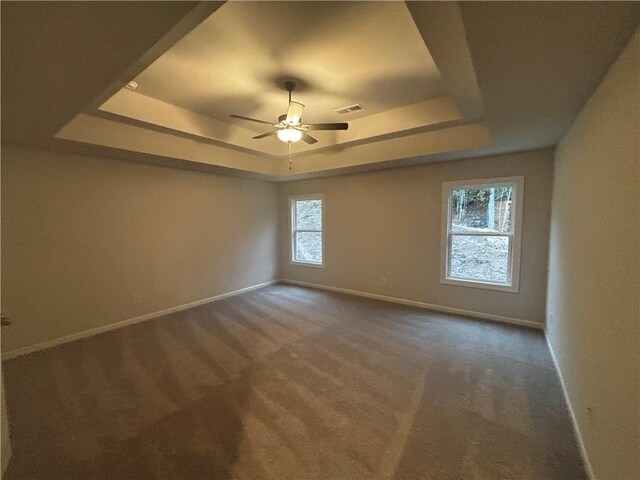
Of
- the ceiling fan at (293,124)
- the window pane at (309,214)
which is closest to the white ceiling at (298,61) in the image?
the ceiling fan at (293,124)

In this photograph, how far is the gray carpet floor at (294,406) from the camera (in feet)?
5.27

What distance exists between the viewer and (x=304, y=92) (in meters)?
2.98

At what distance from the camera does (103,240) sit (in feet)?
11.8

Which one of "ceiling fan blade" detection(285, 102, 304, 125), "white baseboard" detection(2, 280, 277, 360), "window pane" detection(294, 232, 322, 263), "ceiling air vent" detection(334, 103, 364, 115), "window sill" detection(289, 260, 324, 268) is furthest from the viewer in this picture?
"window pane" detection(294, 232, 322, 263)

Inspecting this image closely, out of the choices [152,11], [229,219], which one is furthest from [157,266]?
[152,11]

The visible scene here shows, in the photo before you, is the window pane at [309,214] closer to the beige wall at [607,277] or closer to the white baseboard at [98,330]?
the white baseboard at [98,330]

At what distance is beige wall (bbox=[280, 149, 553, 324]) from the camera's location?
352 cm

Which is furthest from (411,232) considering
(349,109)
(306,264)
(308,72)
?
(308,72)

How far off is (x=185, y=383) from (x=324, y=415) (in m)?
1.29

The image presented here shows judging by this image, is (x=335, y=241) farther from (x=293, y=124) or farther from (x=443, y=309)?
(x=293, y=124)

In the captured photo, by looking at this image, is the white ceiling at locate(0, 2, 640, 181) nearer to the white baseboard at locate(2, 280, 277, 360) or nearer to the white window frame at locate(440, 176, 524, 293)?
the white window frame at locate(440, 176, 524, 293)

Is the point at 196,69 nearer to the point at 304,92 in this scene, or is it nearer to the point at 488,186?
the point at 304,92

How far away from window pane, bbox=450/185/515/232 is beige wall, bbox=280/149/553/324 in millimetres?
197

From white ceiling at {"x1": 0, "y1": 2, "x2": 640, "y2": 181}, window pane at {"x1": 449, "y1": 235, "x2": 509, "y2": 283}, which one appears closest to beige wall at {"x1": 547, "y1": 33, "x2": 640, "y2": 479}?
white ceiling at {"x1": 0, "y1": 2, "x2": 640, "y2": 181}
